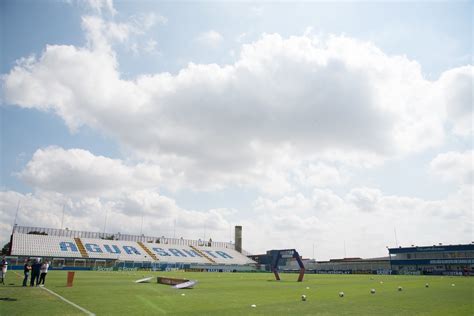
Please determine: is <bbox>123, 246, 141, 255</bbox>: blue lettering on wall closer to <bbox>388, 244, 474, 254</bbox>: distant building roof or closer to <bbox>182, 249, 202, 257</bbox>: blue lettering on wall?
<bbox>182, 249, 202, 257</bbox>: blue lettering on wall

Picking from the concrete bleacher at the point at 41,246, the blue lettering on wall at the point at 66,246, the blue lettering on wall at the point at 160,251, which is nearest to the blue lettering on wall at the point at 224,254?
the blue lettering on wall at the point at 160,251

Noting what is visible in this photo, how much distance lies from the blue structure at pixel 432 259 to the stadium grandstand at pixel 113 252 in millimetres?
41189

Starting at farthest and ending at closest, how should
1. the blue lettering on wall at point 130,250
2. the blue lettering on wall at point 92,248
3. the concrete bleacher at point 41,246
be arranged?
1. the blue lettering on wall at point 130,250
2. the blue lettering on wall at point 92,248
3. the concrete bleacher at point 41,246

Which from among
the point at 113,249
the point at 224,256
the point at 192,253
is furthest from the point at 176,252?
the point at 113,249

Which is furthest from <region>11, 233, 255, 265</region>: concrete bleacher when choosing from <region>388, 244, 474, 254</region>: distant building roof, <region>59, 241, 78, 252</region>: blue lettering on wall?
<region>388, 244, 474, 254</region>: distant building roof

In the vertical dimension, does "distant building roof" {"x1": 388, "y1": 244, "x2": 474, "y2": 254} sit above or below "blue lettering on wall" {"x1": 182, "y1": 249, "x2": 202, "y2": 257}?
above

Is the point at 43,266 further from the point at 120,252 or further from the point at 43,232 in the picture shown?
the point at 43,232

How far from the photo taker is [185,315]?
1350 centimetres

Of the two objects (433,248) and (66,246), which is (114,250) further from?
(433,248)

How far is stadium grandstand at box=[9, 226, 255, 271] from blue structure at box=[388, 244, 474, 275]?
41.2 meters

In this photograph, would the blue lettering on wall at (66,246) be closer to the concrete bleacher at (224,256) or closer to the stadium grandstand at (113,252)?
the stadium grandstand at (113,252)

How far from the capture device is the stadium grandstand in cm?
7856

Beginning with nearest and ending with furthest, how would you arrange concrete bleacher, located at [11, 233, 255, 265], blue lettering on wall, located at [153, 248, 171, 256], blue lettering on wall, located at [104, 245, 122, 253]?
concrete bleacher, located at [11, 233, 255, 265] < blue lettering on wall, located at [104, 245, 122, 253] < blue lettering on wall, located at [153, 248, 171, 256]

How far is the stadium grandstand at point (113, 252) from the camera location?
78.6m
